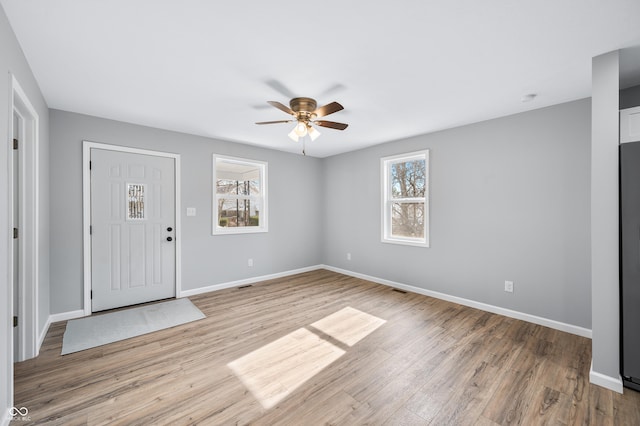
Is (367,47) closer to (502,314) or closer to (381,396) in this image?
(381,396)

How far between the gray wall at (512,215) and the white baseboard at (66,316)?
4350 millimetres

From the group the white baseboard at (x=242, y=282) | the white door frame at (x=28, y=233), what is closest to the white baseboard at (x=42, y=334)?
the white door frame at (x=28, y=233)

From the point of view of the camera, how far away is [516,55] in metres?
2.09

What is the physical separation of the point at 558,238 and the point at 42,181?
554 centimetres

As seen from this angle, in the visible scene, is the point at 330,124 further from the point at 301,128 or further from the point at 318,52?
the point at 318,52

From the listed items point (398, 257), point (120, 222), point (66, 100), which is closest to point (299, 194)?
point (398, 257)

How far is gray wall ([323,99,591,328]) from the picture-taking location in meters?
2.88

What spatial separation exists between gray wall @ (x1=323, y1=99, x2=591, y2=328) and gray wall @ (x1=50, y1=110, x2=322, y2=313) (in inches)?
72.1

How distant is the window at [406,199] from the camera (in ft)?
14.0

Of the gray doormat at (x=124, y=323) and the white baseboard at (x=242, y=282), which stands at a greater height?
the white baseboard at (x=242, y=282)

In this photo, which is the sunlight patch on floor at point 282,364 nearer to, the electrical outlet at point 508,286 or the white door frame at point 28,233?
the white door frame at point 28,233

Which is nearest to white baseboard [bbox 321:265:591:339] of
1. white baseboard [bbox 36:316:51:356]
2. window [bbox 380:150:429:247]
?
window [bbox 380:150:429:247]

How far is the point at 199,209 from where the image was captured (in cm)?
427

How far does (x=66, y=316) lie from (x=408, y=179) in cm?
498
